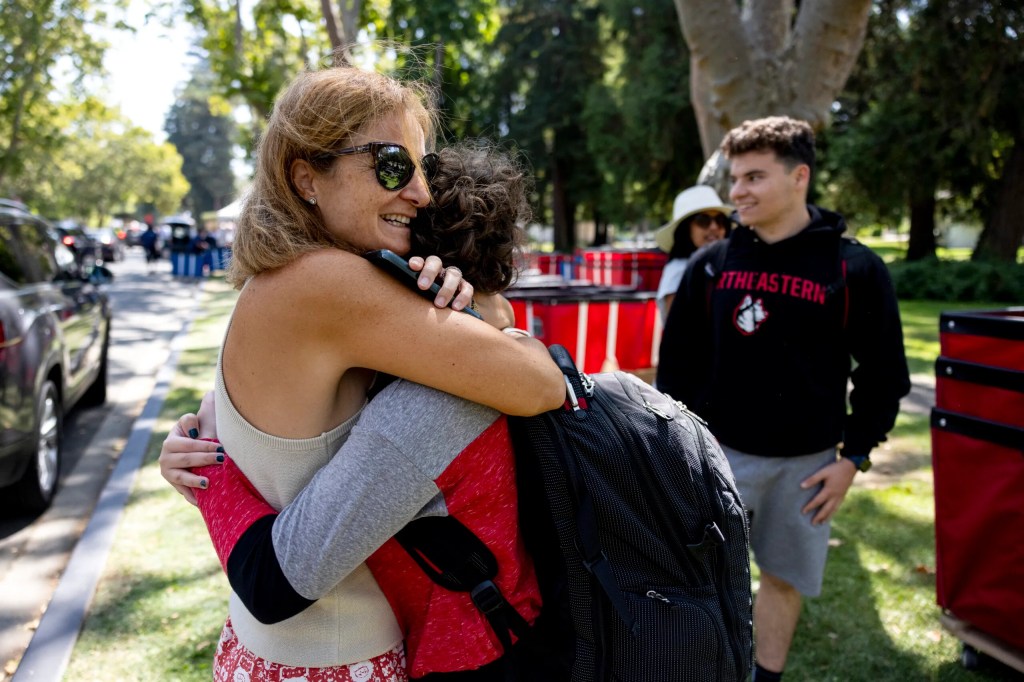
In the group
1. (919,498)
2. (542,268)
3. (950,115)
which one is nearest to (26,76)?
(542,268)

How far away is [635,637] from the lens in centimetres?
133

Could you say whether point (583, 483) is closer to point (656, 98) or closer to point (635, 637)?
point (635, 637)

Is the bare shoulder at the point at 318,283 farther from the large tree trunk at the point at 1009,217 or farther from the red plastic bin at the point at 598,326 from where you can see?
the large tree trunk at the point at 1009,217

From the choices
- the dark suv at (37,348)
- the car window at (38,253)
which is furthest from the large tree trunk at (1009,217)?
the car window at (38,253)

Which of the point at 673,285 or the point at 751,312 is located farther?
the point at 673,285

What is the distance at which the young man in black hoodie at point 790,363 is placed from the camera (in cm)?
275

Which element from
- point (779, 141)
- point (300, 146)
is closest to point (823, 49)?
point (779, 141)

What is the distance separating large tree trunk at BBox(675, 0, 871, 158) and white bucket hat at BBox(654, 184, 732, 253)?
1.06 meters

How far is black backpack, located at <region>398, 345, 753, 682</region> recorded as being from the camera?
4.34ft

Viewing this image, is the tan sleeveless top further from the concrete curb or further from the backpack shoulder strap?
the concrete curb

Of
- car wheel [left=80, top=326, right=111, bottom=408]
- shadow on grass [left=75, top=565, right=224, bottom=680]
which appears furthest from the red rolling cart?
car wheel [left=80, top=326, right=111, bottom=408]

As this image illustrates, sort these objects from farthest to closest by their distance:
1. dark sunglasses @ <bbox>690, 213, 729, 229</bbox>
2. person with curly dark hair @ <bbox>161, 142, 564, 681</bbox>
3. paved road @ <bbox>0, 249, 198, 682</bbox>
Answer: dark sunglasses @ <bbox>690, 213, 729, 229</bbox> → paved road @ <bbox>0, 249, 198, 682</bbox> → person with curly dark hair @ <bbox>161, 142, 564, 681</bbox>

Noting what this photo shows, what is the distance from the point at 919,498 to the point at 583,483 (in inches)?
195

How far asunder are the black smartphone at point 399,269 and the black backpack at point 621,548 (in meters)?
0.28
